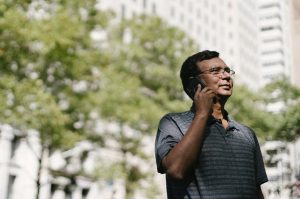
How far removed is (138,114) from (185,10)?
4063cm

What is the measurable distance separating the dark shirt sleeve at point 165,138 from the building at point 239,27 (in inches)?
1456

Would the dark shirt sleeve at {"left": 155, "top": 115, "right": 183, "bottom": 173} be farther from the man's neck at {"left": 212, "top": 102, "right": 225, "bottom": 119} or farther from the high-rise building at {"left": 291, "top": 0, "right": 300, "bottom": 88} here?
the high-rise building at {"left": 291, "top": 0, "right": 300, "bottom": 88}

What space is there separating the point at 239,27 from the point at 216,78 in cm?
7719

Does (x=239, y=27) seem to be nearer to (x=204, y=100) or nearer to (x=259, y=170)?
(x=259, y=170)

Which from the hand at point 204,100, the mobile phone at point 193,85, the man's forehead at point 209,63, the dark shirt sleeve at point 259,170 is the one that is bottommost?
the dark shirt sleeve at point 259,170

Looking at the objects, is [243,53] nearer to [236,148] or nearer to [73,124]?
[73,124]

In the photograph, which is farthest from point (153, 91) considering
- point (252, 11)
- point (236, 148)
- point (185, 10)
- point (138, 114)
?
point (252, 11)

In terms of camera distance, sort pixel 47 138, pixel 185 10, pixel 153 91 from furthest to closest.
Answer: pixel 185 10 < pixel 153 91 < pixel 47 138

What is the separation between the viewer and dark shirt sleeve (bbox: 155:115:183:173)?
2770 millimetres

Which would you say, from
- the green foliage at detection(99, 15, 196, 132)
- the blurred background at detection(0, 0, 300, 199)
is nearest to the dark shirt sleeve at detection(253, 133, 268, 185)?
the blurred background at detection(0, 0, 300, 199)

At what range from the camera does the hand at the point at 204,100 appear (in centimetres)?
275

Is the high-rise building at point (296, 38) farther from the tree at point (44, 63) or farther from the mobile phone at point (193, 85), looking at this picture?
the mobile phone at point (193, 85)

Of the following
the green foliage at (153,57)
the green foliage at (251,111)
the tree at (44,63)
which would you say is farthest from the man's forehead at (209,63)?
the green foliage at (153,57)

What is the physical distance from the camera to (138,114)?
20.8 m
